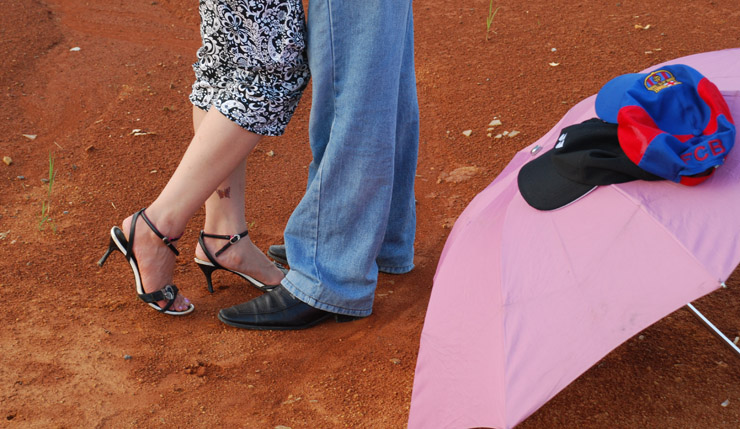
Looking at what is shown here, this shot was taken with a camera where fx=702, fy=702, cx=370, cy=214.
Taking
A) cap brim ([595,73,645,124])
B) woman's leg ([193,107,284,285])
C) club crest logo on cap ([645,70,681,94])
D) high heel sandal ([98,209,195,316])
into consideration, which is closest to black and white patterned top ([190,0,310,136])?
woman's leg ([193,107,284,285])

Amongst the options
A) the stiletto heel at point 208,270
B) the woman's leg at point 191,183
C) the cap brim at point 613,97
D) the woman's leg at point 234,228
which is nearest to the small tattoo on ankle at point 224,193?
the woman's leg at point 234,228


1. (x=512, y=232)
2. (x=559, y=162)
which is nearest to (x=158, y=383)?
(x=512, y=232)

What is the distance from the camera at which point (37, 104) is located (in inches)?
169

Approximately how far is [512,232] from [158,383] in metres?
1.30

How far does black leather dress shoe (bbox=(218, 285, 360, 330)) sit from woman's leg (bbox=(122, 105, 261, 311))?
313 mm

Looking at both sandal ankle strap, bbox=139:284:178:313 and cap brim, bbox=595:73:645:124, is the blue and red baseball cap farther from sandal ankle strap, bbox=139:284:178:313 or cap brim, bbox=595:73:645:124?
sandal ankle strap, bbox=139:284:178:313

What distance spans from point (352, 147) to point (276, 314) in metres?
0.70

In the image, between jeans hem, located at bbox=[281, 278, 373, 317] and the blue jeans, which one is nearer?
the blue jeans

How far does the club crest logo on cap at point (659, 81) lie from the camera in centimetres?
173

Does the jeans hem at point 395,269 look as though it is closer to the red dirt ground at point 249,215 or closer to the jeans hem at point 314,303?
the red dirt ground at point 249,215

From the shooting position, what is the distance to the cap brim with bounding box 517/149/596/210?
1.75m

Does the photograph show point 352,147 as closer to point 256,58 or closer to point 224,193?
point 256,58

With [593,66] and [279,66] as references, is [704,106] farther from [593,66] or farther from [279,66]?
[593,66]

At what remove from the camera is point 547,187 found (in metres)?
1.81
